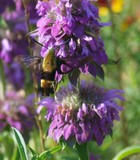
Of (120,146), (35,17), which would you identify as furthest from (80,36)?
(120,146)

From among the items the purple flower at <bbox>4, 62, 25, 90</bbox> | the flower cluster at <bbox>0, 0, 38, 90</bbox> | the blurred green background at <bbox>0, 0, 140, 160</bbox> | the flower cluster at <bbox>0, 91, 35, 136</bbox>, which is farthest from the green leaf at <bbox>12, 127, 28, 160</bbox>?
the purple flower at <bbox>4, 62, 25, 90</bbox>

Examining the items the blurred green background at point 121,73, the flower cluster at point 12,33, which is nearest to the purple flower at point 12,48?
the flower cluster at point 12,33

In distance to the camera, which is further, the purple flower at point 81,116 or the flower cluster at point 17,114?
the flower cluster at point 17,114

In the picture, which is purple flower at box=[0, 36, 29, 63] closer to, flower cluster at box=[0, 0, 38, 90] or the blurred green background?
flower cluster at box=[0, 0, 38, 90]

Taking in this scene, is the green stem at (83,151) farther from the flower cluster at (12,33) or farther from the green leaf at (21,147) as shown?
the flower cluster at (12,33)

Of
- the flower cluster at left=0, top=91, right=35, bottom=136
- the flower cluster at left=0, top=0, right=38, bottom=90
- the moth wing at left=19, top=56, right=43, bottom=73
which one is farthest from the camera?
the flower cluster at left=0, top=0, right=38, bottom=90
